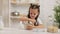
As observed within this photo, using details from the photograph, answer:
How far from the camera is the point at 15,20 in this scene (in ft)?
7.64

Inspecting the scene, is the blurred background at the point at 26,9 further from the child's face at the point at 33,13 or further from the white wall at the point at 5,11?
the child's face at the point at 33,13

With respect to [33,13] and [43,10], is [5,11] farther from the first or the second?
[43,10]

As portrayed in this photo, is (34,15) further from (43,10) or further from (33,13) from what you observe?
(43,10)

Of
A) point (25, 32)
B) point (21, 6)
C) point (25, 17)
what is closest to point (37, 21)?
point (25, 17)

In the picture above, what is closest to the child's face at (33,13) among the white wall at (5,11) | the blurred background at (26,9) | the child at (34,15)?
the child at (34,15)

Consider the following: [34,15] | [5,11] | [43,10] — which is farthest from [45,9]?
[5,11]

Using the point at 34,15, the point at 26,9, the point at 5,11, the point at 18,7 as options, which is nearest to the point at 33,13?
the point at 34,15

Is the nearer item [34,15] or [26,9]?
[34,15]

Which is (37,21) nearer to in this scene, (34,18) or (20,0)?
(34,18)

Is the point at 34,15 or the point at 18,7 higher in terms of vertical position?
the point at 18,7

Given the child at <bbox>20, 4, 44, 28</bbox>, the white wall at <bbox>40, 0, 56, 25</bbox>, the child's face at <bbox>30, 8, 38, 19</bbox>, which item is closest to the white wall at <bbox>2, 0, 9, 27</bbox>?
the child at <bbox>20, 4, 44, 28</bbox>

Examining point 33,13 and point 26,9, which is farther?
point 26,9

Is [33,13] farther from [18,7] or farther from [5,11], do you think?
[5,11]

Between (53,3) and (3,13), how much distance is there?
0.84 m
